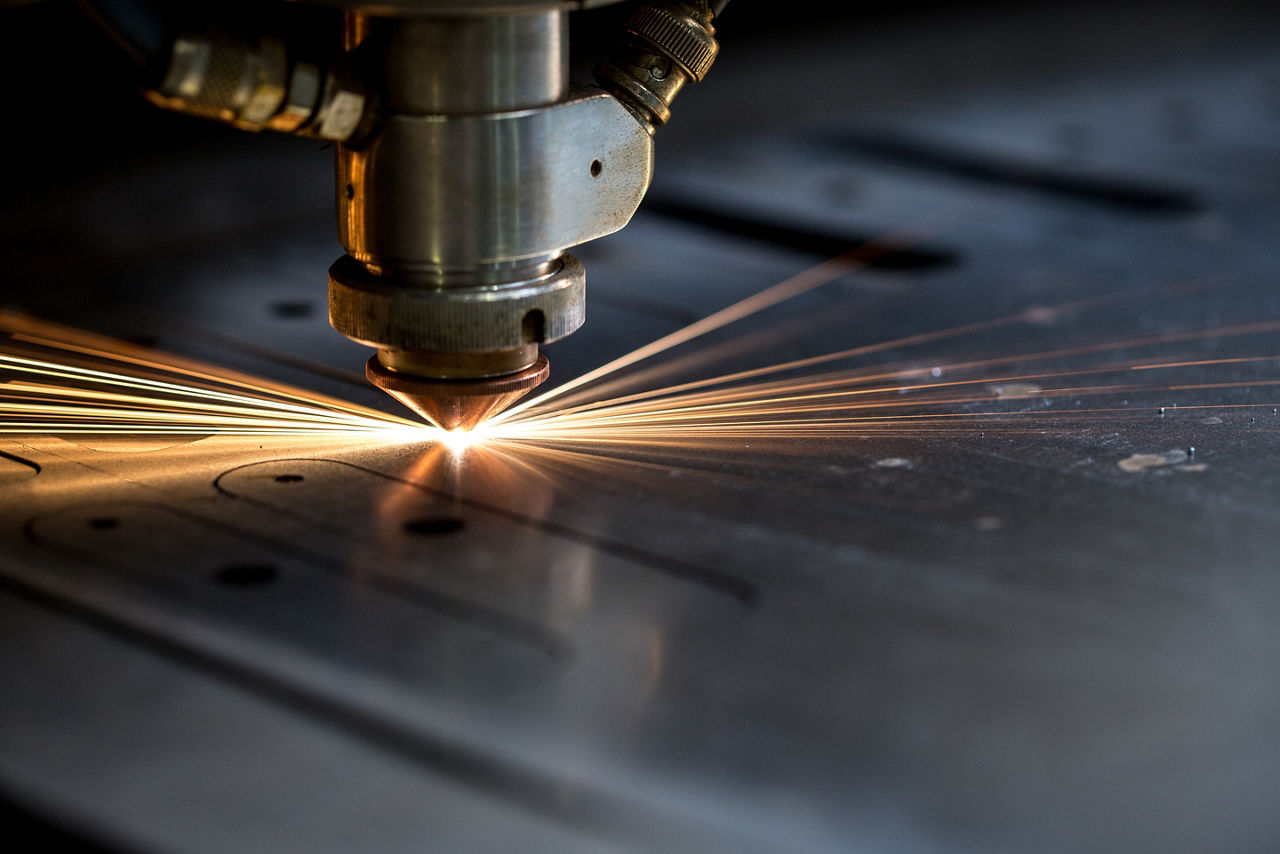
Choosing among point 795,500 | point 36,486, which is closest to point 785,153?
point 795,500

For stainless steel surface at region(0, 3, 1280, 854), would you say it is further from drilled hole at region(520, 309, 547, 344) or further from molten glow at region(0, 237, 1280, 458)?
drilled hole at region(520, 309, 547, 344)

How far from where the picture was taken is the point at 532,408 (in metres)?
1.51

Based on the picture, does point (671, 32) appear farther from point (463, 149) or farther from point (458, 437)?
Result: point (458, 437)

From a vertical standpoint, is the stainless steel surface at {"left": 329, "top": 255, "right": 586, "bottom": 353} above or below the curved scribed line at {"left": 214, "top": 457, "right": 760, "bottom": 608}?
above

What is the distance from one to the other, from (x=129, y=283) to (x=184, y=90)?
0.90 metres

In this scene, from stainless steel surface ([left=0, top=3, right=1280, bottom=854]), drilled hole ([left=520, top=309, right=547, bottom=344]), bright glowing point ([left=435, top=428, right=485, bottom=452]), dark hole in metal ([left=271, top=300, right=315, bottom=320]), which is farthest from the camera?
dark hole in metal ([left=271, top=300, right=315, bottom=320])

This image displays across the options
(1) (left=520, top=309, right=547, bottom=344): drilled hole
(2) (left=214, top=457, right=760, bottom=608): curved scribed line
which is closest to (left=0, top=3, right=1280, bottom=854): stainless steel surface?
(2) (left=214, top=457, right=760, bottom=608): curved scribed line

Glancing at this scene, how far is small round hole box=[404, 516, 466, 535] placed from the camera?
120 cm

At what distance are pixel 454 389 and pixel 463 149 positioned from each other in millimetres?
211

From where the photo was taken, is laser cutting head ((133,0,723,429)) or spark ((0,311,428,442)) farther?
spark ((0,311,428,442))

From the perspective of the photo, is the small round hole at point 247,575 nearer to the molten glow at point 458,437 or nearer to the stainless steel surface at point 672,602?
the stainless steel surface at point 672,602

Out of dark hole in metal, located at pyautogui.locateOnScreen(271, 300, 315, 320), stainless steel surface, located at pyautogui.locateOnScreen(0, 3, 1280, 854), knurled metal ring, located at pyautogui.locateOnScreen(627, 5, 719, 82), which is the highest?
knurled metal ring, located at pyautogui.locateOnScreen(627, 5, 719, 82)

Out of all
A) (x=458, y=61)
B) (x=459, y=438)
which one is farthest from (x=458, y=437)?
(x=458, y=61)

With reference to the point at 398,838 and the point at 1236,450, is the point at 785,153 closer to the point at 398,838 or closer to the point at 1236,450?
the point at 1236,450
